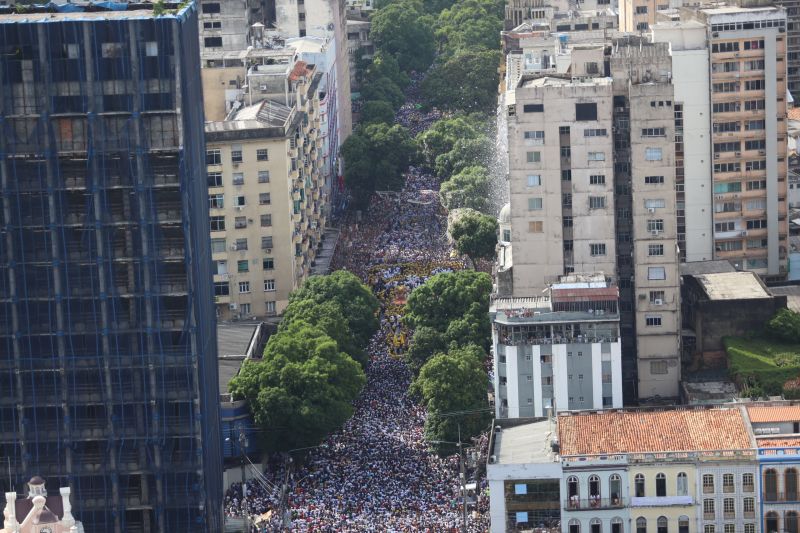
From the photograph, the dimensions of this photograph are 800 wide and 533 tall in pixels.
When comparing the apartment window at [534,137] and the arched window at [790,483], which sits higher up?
the apartment window at [534,137]

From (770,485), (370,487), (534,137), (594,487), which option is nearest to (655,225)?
(534,137)

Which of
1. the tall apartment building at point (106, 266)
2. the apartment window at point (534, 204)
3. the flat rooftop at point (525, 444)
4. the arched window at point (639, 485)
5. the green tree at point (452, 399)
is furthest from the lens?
the apartment window at point (534, 204)

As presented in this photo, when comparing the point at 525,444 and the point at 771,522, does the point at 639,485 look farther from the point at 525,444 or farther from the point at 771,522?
the point at 525,444

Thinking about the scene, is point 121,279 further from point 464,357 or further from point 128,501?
point 464,357

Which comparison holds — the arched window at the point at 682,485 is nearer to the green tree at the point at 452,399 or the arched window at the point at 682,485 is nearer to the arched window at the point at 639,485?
the arched window at the point at 639,485

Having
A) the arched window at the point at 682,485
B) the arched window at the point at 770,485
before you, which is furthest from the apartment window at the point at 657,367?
the arched window at the point at 770,485

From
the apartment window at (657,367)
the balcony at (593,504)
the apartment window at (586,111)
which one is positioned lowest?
the balcony at (593,504)
